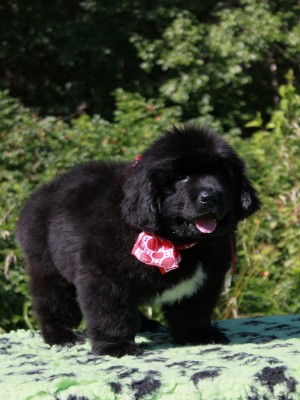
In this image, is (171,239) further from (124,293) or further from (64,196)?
(64,196)

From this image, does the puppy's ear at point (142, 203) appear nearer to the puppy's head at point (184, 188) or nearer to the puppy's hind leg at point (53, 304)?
the puppy's head at point (184, 188)

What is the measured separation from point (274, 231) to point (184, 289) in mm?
2563

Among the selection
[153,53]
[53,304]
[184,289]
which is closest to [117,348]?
[184,289]

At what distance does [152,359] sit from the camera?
3277 millimetres

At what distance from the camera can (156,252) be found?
326cm

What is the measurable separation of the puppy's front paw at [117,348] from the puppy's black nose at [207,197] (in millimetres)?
795

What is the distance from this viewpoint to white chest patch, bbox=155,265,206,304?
3.50m

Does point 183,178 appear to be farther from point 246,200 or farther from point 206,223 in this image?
point 246,200

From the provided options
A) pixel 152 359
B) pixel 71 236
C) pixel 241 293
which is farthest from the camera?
pixel 241 293

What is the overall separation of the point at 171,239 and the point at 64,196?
74 cm

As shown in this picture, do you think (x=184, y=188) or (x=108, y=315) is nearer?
(x=184, y=188)

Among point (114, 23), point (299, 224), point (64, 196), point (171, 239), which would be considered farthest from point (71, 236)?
point (114, 23)

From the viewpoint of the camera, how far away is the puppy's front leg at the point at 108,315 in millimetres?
3420

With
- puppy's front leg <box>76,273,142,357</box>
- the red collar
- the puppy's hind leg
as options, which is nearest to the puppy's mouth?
the red collar
